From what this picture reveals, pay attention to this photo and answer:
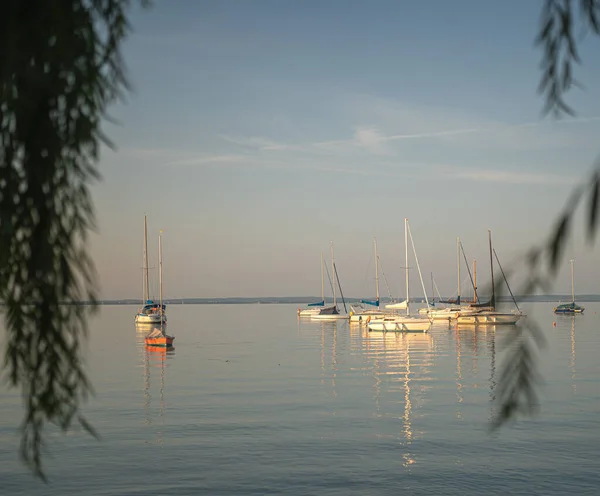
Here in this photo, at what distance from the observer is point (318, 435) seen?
1092 inches

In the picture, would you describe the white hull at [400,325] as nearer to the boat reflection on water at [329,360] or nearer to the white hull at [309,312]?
the boat reflection on water at [329,360]

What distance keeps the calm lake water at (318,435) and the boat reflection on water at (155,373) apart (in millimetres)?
171

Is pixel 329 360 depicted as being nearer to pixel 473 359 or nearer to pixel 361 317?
pixel 473 359

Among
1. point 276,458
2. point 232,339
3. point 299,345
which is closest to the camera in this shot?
point 276,458

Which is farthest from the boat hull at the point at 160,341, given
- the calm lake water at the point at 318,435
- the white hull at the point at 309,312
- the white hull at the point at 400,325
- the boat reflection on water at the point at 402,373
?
the white hull at the point at 309,312

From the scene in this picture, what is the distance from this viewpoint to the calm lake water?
2152 cm

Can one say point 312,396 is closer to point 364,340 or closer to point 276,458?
point 276,458

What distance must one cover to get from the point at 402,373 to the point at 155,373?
1727cm

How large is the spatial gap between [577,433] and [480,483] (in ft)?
27.3

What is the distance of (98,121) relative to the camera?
5.67 ft

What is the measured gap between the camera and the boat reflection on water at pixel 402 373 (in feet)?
105

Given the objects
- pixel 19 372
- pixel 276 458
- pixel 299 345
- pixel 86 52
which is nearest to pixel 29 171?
pixel 86 52

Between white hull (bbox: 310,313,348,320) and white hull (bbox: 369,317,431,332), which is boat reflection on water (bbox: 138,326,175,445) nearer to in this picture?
white hull (bbox: 369,317,431,332)

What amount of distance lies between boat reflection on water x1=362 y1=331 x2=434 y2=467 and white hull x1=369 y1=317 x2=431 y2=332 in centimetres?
94
